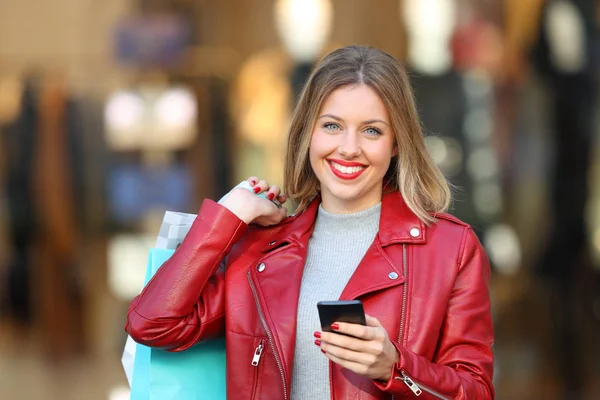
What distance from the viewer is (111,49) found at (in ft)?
26.2

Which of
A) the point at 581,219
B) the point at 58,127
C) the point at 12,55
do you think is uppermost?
the point at 12,55

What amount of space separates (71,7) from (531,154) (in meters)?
3.82

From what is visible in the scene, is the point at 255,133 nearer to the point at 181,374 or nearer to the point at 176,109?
the point at 176,109

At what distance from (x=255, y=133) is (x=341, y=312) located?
5676 millimetres

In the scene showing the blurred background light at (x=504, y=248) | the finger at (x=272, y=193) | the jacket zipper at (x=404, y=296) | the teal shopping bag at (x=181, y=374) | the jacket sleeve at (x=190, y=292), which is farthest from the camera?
the blurred background light at (x=504, y=248)

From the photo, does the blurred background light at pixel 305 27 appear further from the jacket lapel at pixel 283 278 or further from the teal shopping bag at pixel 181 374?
the teal shopping bag at pixel 181 374

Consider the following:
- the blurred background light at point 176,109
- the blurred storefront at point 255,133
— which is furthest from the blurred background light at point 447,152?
the blurred background light at point 176,109

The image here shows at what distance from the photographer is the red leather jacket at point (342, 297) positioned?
8.24 feet

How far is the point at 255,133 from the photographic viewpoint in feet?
25.7

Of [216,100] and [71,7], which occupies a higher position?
[71,7]

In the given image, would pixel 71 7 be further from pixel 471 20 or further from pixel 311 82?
pixel 311 82

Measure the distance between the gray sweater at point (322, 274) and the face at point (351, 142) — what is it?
0.11m

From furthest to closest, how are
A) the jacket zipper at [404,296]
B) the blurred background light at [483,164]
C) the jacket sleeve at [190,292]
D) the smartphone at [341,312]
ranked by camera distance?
the blurred background light at [483,164] → the jacket sleeve at [190,292] → the jacket zipper at [404,296] → the smartphone at [341,312]

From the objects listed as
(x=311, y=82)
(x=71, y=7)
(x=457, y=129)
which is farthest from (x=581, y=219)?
(x=311, y=82)
